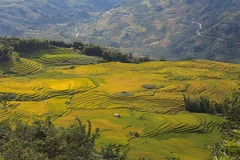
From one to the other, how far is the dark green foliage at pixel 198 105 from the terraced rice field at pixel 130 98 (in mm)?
1276

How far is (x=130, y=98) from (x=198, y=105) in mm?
10493

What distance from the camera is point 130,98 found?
47688mm

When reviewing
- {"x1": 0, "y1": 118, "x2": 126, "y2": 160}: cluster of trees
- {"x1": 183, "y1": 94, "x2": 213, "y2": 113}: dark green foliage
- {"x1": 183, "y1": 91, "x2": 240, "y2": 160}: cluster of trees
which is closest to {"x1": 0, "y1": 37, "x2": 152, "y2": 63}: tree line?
{"x1": 183, "y1": 94, "x2": 213, "y2": 113}: dark green foliage

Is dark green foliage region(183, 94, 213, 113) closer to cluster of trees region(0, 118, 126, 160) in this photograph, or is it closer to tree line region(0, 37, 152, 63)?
cluster of trees region(0, 118, 126, 160)

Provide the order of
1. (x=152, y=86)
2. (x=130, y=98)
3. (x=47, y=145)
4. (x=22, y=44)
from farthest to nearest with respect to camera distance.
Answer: (x=22, y=44)
(x=152, y=86)
(x=130, y=98)
(x=47, y=145)

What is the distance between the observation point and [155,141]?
33531 millimetres

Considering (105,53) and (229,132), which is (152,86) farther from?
(229,132)

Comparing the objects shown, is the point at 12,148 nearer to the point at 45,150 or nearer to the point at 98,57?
the point at 45,150

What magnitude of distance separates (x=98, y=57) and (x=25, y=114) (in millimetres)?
46852

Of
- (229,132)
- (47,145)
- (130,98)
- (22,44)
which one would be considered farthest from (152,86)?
(229,132)

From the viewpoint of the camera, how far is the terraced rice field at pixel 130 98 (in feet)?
113

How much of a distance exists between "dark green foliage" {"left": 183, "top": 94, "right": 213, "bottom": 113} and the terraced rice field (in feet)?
4.18

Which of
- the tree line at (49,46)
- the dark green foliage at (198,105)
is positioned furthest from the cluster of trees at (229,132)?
the tree line at (49,46)

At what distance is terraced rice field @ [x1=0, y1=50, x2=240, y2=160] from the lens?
34.4 meters
